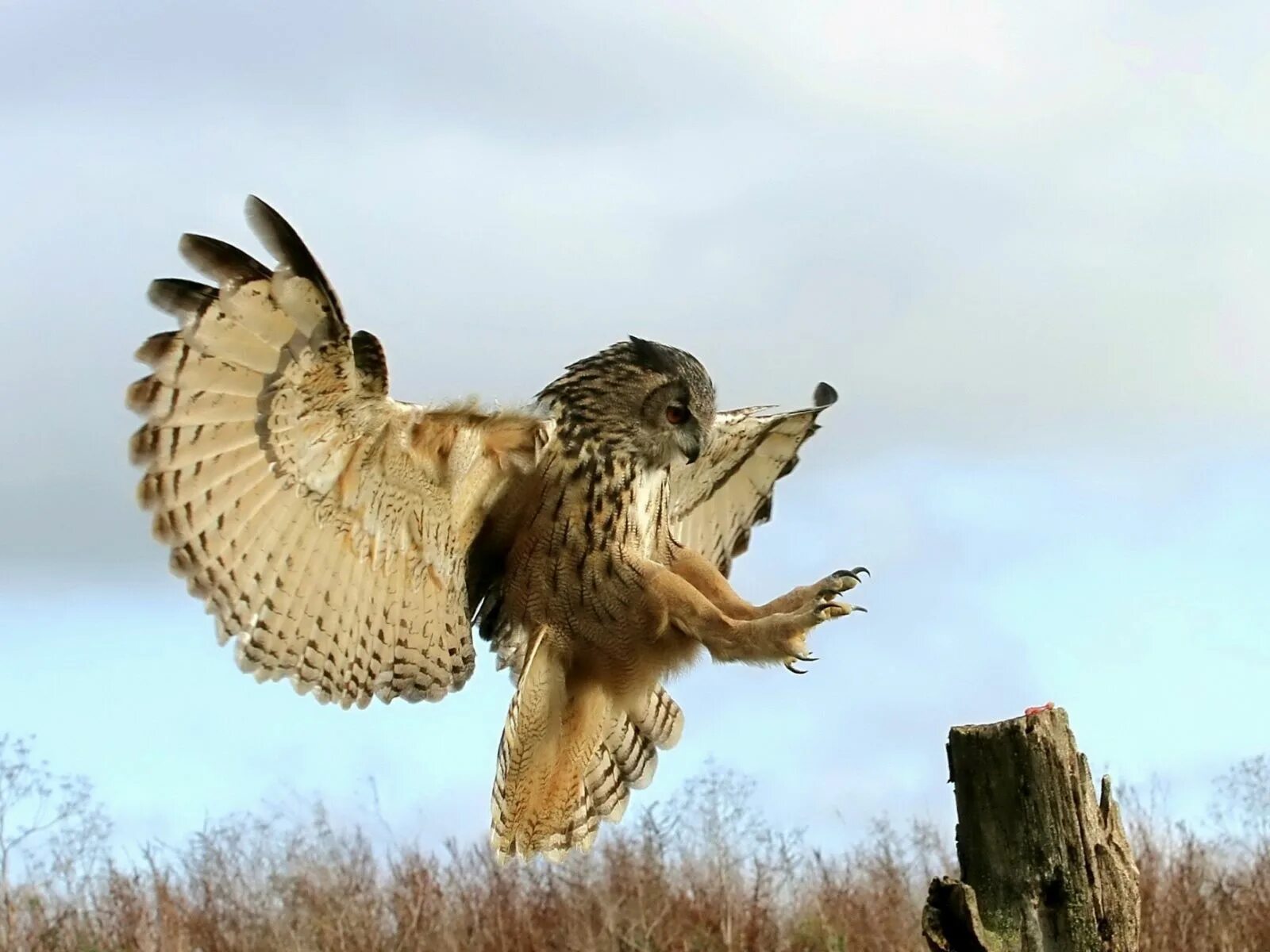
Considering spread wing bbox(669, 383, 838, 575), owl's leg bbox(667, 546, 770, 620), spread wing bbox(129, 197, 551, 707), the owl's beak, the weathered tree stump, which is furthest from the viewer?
spread wing bbox(669, 383, 838, 575)

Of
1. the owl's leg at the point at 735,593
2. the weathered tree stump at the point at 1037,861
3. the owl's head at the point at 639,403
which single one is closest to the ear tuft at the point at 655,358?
the owl's head at the point at 639,403

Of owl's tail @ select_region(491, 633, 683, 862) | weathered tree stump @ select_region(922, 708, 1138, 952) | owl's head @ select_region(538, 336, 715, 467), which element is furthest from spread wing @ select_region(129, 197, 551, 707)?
weathered tree stump @ select_region(922, 708, 1138, 952)

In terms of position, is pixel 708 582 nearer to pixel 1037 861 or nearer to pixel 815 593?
pixel 815 593

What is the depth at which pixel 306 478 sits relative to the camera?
3672 millimetres

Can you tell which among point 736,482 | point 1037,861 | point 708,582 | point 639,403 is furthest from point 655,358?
point 1037,861

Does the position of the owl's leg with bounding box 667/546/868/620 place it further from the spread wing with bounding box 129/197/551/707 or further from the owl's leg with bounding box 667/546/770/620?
the spread wing with bounding box 129/197/551/707

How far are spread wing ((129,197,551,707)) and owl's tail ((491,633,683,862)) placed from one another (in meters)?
0.25

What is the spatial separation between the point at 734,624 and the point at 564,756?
953 millimetres

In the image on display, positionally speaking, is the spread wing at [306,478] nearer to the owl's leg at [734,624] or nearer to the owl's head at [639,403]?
the owl's head at [639,403]

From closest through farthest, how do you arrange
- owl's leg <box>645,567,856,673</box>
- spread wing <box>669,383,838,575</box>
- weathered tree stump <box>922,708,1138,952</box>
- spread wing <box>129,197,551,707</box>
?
weathered tree stump <box>922,708,1138,952</box> → spread wing <box>129,197,551,707</box> → owl's leg <box>645,567,856,673</box> → spread wing <box>669,383,838,575</box>

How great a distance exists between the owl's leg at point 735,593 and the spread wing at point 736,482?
80cm

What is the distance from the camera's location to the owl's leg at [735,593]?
3.68 meters

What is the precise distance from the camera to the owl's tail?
4309 mm

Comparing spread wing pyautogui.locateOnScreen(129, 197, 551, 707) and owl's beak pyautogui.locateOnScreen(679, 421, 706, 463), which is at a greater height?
owl's beak pyautogui.locateOnScreen(679, 421, 706, 463)
